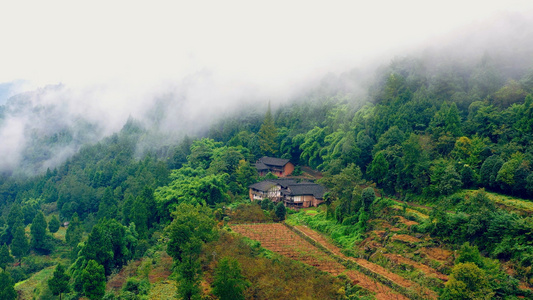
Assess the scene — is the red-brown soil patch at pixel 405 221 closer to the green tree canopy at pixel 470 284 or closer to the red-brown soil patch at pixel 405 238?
the red-brown soil patch at pixel 405 238

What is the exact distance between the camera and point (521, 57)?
122ft

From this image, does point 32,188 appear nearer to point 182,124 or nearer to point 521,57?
point 182,124

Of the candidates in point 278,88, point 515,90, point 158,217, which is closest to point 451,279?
point 515,90

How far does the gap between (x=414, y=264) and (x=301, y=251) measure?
7.12m

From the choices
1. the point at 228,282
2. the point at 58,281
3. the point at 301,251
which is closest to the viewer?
the point at 228,282

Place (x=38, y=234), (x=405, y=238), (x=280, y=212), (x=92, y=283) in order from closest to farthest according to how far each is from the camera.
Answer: (x=92, y=283) → (x=405, y=238) → (x=280, y=212) → (x=38, y=234)

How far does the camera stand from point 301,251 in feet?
88.0

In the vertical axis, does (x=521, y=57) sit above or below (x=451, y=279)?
above

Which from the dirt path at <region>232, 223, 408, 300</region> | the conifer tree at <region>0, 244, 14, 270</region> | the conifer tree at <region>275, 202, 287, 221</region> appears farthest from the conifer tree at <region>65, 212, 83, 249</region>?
the conifer tree at <region>275, 202, 287, 221</region>

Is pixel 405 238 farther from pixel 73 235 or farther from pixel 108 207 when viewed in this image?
pixel 108 207

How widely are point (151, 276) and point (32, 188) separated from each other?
51.5 m

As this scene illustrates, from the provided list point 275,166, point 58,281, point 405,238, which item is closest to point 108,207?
point 275,166

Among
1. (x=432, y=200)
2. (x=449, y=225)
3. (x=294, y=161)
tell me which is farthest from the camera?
(x=294, y=161)

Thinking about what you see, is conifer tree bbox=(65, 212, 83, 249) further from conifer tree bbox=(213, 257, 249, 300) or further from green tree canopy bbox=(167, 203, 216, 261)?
conifer tree bbox=(213, 257, 249, 300)
